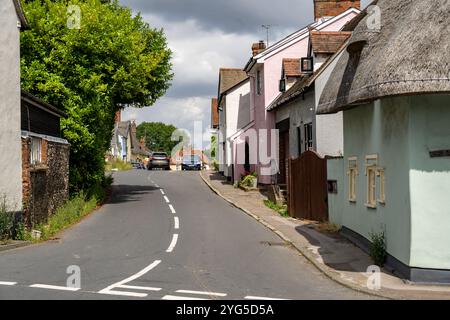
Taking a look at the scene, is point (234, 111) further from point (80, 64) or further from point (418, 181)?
point (418, 181)

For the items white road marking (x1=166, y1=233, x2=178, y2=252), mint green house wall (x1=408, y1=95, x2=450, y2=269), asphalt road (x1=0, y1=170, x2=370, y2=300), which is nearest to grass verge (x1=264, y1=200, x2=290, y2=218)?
asphalt road (x1=0, y1=170, x2=370, y2=300)

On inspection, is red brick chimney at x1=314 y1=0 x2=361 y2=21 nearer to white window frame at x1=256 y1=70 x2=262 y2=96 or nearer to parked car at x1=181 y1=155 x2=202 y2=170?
white window frame at x1=256 y1=70 x2=262 y2=96

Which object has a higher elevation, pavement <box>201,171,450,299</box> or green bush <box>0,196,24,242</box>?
green bush <box>0,196,24,242</box>

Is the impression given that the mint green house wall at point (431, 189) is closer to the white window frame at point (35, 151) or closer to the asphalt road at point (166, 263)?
the asphalt road at point (166, 263)

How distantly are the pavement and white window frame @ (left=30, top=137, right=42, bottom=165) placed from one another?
7598 millimetres

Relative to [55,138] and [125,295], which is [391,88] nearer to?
[125,295]

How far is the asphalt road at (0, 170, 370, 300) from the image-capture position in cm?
909

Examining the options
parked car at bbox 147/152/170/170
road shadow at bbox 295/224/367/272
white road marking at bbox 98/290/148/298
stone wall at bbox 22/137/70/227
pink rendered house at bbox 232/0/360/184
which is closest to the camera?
white road marking at bbox 98/290/148/298

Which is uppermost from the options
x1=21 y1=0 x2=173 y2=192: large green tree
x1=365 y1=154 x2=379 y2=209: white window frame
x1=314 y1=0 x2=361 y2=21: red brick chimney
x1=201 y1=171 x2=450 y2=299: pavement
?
x1=314 y1=0 x2=361 y2=21: red brick chimney

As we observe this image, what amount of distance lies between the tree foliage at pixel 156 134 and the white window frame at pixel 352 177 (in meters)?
141

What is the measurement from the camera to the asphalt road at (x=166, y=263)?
9086mm

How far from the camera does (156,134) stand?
155 m

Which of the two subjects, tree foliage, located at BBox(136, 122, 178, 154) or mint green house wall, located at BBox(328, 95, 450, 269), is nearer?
mint green house wall, located at BBox(328, 95, 450, 269)

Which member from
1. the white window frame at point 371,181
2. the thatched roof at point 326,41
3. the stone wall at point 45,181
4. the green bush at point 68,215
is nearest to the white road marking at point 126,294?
the white window frame at point 371,181
